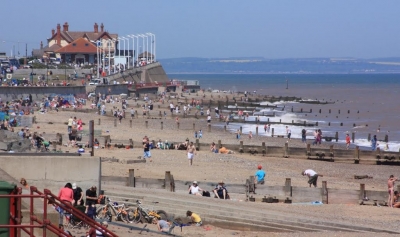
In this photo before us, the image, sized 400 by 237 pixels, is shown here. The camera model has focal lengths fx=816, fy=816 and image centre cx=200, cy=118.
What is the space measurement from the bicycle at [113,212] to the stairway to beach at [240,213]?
4.03 ft

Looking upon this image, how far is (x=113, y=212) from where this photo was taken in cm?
1850

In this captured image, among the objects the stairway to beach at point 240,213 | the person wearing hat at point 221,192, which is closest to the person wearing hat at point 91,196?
the stairway to beach at point 240,213

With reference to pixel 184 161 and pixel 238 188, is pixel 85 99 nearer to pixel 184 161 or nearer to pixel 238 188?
pixel 184 161

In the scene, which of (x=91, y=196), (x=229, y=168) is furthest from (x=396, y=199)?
(x=229, y=168)

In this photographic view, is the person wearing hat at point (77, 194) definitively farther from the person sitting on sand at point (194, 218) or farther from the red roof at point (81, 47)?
the red roof at point (81, 47)

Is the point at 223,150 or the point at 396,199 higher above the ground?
the point at 223,150

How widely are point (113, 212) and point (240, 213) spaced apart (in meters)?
3.35

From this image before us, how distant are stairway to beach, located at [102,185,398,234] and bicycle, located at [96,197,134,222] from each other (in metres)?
1.23

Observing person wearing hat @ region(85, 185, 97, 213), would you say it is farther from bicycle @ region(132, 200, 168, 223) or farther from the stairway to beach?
Result: the stairway to beach

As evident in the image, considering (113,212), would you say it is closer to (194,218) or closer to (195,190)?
(194,218)

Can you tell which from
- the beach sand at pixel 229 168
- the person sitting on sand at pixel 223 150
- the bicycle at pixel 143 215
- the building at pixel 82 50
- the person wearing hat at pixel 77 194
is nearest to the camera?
the person wearing hat at pixel 77 194

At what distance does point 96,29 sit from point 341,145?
9847cm

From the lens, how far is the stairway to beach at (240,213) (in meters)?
19.4

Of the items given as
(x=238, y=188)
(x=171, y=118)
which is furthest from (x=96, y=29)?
(x=238, y=188)
